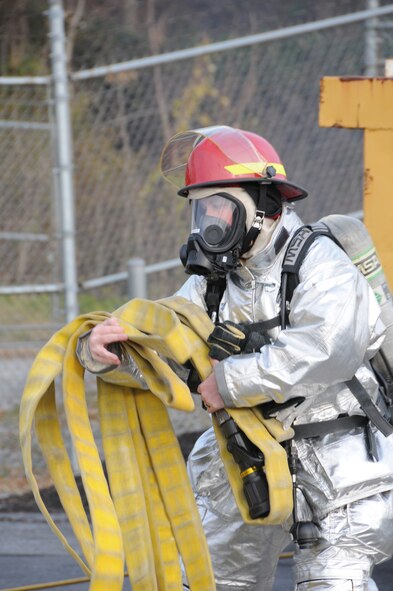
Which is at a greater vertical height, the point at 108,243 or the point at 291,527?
the point at 108,243

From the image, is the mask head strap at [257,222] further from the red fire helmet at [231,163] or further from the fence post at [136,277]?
the fence post at [136,277]

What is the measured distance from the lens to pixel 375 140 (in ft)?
15.1

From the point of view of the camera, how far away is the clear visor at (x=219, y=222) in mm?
3127

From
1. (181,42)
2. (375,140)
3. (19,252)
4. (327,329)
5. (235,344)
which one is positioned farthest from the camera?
(181,42)

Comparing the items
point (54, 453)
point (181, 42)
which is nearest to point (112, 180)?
point (181, 42)

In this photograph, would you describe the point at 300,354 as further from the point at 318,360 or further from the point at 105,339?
the point at 105,339

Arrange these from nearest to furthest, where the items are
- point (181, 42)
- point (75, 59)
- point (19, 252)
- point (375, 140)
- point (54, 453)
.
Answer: point (54, 453), point (375, 140), point (19, 252), point (75, 59), point (181, 42)

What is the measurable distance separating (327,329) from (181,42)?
19.0 feet

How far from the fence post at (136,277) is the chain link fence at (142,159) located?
1.71 ft

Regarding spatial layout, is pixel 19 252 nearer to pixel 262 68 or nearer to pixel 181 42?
pixel 262 68

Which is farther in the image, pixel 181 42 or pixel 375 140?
pixel 181 42

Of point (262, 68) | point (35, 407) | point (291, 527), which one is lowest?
point (291, 527)

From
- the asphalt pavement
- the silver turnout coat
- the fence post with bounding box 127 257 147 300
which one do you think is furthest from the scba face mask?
the fence post with bounding box 127 257 147 300

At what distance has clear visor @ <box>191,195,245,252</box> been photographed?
10.3 feet
